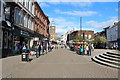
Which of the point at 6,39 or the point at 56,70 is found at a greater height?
the point at 6,39

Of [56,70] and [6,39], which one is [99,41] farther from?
[56,70]

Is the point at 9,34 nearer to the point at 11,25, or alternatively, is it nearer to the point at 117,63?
the point at 11,25

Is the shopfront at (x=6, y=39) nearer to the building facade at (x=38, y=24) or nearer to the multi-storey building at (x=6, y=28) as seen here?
the multi-storey building at (x=6, y=28)

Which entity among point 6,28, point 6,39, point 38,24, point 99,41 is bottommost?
point 6,39

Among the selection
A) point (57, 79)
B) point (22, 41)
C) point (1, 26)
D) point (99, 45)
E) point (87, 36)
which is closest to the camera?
point (57, 79)

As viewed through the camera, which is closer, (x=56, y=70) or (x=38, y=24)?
(x=56, y=70)

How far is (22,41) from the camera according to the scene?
24875 millimetres

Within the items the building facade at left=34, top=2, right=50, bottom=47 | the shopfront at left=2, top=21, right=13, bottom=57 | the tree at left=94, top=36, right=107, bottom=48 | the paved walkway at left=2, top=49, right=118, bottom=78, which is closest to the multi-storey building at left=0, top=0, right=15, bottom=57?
the shopfront at left=2, top=21, right=13, bottom=57

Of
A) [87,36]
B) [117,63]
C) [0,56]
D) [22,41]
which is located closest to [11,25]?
[0,56]

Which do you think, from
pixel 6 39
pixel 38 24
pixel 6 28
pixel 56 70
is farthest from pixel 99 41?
pixel 56 70


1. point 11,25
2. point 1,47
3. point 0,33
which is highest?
point 11,25

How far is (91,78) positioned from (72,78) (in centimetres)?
96

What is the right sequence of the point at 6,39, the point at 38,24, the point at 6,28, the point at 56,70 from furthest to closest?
the point at 38,24
the point at 6,39
the point at 6,28
the point at 56,70

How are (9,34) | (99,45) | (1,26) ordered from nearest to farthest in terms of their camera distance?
(1,26) → (9,34) → (99,45)
